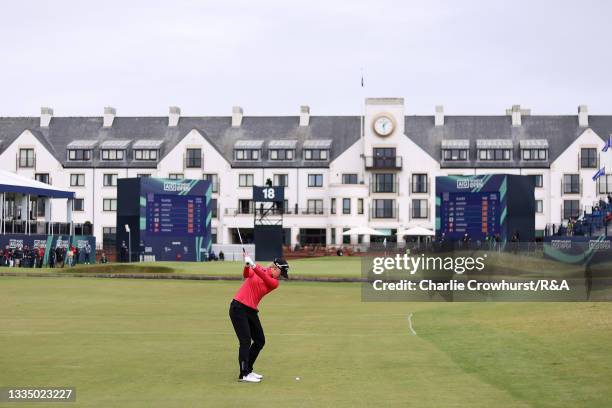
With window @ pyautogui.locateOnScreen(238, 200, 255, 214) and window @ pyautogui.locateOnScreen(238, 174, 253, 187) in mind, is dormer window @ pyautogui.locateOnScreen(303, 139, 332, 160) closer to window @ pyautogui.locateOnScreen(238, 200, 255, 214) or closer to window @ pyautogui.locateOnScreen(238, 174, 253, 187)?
window @ pyautogui.locateOnScreen(238, 174, 253, 187)

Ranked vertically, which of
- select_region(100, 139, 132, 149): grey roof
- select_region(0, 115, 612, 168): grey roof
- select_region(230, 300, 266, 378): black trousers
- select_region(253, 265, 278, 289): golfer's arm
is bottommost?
select_region(230, 300, 266, 378): black trousers

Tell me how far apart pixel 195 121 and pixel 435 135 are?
28.6 metres

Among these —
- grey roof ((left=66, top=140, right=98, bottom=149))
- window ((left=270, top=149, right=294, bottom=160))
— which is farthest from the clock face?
grey roof ((left=66, top=140, right=98, bottom=149))

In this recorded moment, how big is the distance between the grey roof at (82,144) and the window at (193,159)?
11.8m

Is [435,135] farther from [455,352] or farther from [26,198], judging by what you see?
[455,352]

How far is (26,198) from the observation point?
76750mm

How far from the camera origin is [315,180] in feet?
372

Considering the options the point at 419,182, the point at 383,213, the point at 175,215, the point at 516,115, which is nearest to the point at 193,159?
the point at 383,213

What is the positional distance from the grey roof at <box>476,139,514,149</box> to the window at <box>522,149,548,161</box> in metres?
1.88

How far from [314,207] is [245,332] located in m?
96.3

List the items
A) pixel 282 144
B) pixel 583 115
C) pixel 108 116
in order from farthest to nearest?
1. pixel 108 116
2. pixel 282 144
3. pixel 583 115

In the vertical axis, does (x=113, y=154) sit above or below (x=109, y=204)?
above

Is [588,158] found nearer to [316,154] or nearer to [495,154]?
[495,154]

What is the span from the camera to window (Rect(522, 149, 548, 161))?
109812 millimetres
